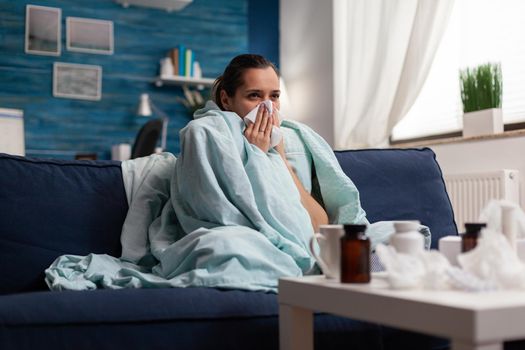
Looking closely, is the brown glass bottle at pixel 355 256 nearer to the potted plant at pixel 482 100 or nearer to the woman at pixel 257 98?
the woman at pixel 257 98

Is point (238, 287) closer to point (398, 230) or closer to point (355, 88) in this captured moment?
point (398, 230)

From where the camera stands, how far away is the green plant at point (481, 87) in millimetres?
3539

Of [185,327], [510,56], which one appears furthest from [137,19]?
[185,327]

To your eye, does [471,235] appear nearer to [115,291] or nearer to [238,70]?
[115,291]

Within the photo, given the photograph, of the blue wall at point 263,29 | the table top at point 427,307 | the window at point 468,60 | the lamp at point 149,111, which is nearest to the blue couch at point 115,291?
the table top at point 427,307

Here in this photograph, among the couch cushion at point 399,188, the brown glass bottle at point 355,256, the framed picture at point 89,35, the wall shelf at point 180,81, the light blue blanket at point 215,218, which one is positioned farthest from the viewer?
the wall shelf at point 180,81

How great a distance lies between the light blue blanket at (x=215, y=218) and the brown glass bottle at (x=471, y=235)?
0.52m

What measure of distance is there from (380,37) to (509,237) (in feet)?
10.3

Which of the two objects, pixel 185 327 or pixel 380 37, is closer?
pixel 185 327

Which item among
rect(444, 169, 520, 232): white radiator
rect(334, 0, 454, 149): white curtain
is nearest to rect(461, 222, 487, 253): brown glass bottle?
rect(444, 169, 520, 232): white radiator

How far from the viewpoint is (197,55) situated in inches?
219

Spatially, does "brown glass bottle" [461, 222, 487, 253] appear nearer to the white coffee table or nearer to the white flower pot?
the white coffee table

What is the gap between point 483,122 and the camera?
3.55 metres

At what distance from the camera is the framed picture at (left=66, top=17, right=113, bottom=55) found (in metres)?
5.20
